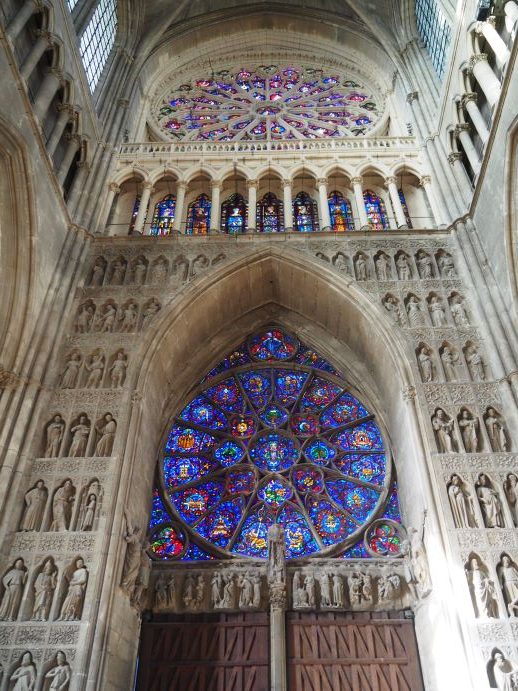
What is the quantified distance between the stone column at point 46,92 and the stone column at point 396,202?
7048 millimetres

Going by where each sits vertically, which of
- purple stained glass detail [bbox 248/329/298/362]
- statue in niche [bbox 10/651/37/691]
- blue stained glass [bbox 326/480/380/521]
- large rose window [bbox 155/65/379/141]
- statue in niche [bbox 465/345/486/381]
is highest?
large rose window [bbox 155/65/379/141]

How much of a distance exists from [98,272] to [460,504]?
7.54m

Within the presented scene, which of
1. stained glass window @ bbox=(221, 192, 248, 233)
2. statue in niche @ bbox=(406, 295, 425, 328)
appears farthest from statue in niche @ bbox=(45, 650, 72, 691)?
stained glass window @ bbox=(221, 192, 248, 233)

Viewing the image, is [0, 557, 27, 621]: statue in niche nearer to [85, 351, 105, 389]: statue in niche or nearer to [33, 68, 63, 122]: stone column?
[85, 351, 105, 389]: statue in niche

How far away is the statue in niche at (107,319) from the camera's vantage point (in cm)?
991

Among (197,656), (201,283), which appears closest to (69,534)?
(197,656)

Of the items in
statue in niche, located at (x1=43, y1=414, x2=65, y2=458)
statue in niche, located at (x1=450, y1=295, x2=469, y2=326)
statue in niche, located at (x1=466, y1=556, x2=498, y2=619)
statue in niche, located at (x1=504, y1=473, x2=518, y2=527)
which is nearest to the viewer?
statue in niche, located at (x1=466, y1=556, x2=498, y2=619)

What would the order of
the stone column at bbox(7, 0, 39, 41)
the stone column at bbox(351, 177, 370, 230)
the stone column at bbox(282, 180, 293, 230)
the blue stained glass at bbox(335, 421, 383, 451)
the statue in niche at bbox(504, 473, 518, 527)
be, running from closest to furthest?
the statue in niche at bbox(504, 473, 518, 527), the stone column at bbox(7, 0, 39, 41), the blue stained glass at bbox(335, 421, 383, 451), the stone column at bbox(282, 180, 293, 230), the stone column at bbox(351, 177, 370, 230)

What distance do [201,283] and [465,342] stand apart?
15.7 feet

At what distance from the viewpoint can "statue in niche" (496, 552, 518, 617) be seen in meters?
6.84

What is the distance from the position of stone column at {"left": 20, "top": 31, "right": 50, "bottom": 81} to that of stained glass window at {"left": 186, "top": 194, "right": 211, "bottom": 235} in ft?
13.8

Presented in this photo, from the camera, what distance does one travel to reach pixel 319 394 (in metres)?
11.2

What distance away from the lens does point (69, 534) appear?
24.6ft

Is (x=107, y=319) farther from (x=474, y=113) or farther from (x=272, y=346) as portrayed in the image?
(x=474, y=113)
